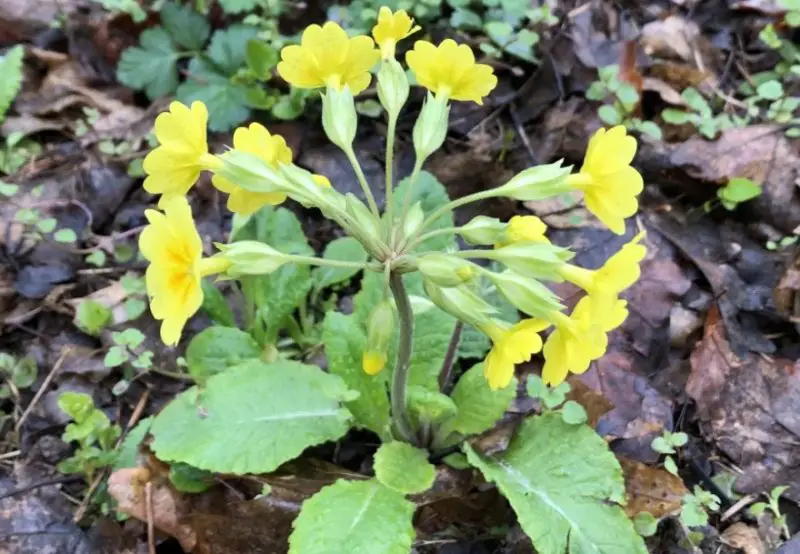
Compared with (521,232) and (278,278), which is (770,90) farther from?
(278,278)

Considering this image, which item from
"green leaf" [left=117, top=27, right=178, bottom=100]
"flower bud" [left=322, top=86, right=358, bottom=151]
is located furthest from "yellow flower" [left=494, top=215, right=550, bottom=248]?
"green leaf" [left=117, top=27, right=178, bottom=100]

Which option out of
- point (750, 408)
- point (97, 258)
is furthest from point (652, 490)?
point (97, 258)

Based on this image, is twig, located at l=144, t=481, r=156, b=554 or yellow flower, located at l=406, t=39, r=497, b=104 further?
twig, located at l=144, t=481, r=156, b=554

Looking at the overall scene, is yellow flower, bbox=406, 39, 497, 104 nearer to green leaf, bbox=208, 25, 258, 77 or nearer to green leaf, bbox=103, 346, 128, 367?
green leaf, bbox=103, 346, 128, 367

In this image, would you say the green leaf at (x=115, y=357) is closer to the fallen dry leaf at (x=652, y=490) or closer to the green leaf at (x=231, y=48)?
the green leaf at (x=231, y=48)

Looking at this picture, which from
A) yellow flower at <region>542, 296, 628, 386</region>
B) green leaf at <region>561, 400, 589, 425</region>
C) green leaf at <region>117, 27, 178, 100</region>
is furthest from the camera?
green leaf at <region>117, 27, 178, 100</region>
